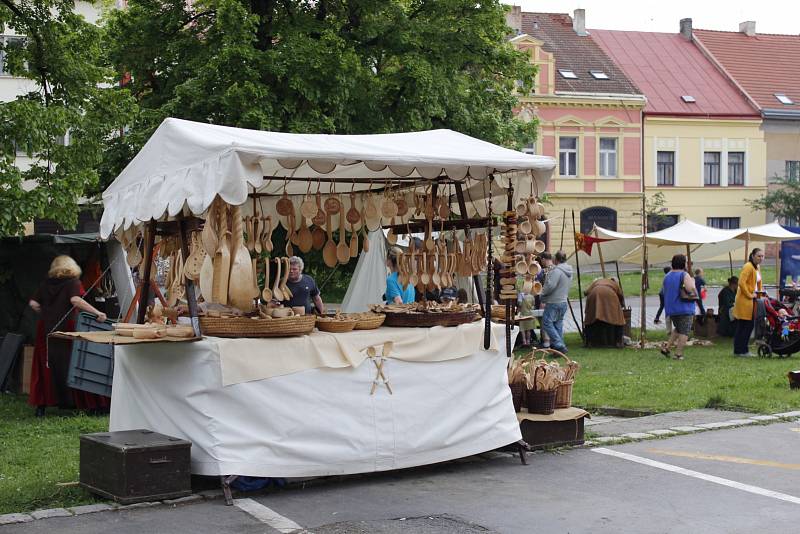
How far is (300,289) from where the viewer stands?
37.1 ft

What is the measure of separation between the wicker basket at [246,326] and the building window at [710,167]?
3938 cm

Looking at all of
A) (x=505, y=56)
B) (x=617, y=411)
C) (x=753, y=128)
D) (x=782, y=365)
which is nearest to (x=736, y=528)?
(x=617, y=411)

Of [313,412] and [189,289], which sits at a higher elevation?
[189,289]

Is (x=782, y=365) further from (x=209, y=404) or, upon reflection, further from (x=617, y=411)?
(x=209, y=404)

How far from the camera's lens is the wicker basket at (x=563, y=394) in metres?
8.98

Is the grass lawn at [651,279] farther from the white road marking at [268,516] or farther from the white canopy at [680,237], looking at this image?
the white road marking at [268,516]

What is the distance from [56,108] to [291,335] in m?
8.02

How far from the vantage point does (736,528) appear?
6.39 meters

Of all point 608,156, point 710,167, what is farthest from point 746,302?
point 710,167

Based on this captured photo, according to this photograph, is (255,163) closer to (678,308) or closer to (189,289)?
(189,289)

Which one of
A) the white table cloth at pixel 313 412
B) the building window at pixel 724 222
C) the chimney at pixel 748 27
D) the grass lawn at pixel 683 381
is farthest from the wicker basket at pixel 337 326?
the chimney at pixel 748 27

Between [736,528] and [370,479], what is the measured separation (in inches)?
101

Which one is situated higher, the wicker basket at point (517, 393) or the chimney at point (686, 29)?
the chimney at point (686, 29)

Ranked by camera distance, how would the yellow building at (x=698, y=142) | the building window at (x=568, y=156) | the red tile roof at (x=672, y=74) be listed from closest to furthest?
the building window at (x=568, y=156) → the yellow building at (x=698, y=142) → the red tile roof at (x=672, y=74)
